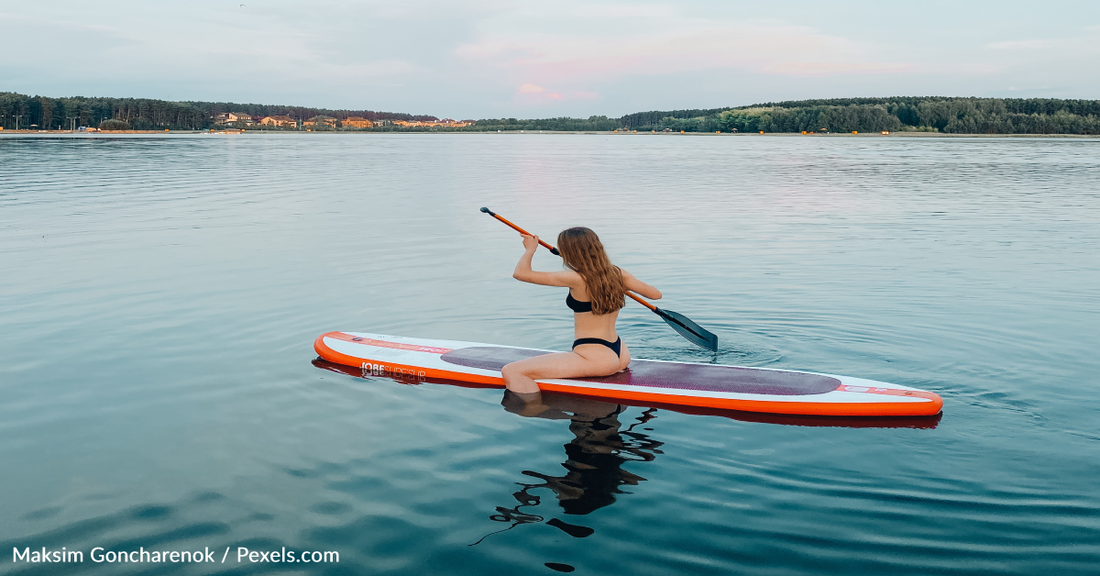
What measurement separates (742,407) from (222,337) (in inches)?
228

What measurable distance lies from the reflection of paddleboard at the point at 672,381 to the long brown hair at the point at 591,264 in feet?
2.93

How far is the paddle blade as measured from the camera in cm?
843

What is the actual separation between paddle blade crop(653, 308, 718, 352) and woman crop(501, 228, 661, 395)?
1.17m

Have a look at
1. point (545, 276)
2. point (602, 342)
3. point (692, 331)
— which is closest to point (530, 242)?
point (545, 276)

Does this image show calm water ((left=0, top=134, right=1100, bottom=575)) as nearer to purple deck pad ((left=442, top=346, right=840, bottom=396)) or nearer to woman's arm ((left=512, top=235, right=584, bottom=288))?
purple deck pad ((left=442, top=346, right=840, bottom=396))

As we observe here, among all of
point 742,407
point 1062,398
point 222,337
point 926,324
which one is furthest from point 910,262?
point 222,337

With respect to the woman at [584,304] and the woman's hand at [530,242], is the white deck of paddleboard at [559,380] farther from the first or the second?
the woman's hand at [530,242]

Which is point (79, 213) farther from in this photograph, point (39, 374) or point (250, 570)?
point (250, 570)

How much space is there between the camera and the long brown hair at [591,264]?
6.64 meters

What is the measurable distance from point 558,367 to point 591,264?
109 centimetres

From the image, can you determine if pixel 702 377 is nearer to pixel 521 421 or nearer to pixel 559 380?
pixel 559 380

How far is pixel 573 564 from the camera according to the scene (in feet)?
14.1

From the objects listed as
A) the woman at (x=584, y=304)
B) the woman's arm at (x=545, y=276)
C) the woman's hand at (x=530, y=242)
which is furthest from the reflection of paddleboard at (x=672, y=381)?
the woman's hand at (x=530, y=242)

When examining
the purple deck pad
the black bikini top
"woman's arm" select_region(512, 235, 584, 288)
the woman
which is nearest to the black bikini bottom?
the woman
